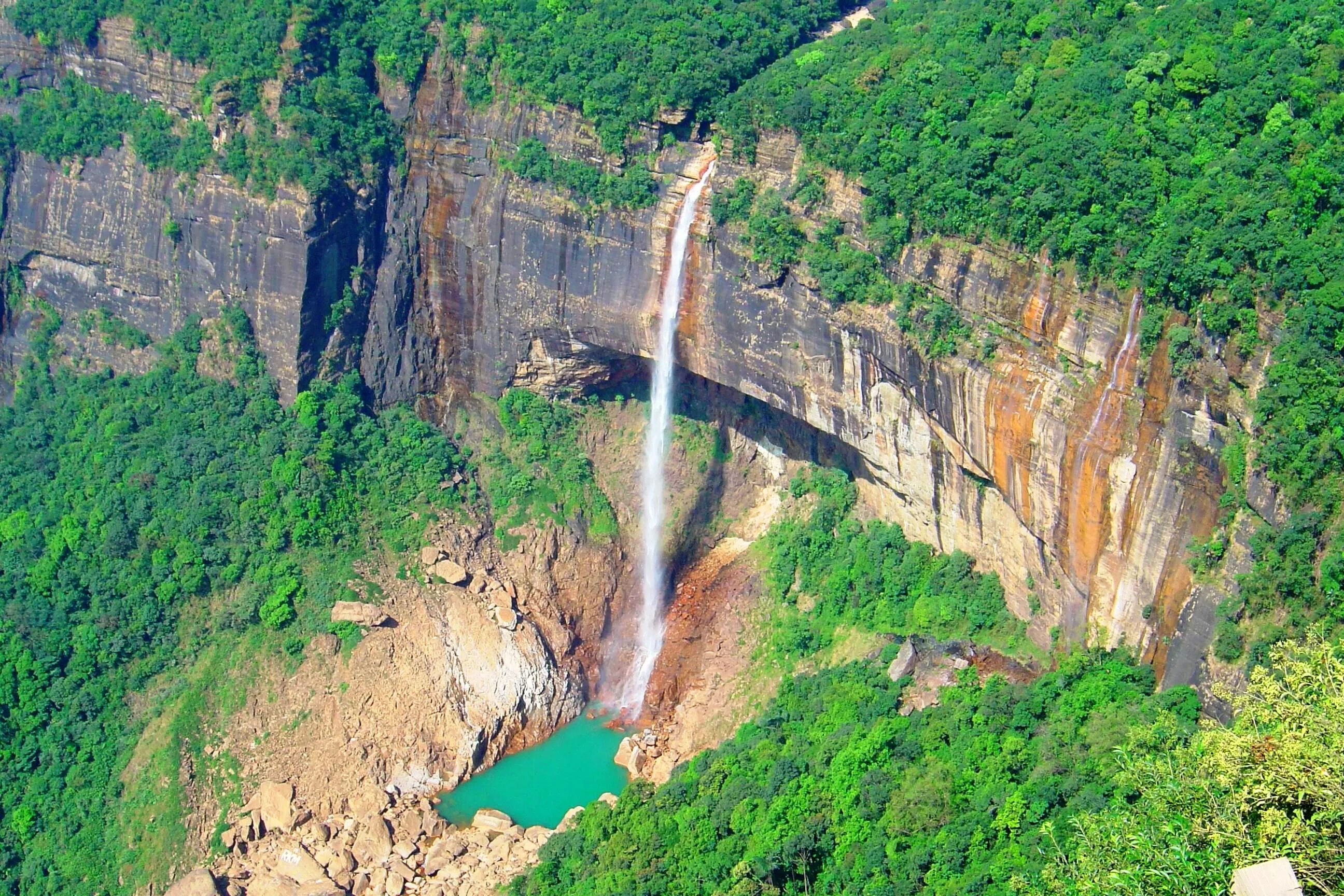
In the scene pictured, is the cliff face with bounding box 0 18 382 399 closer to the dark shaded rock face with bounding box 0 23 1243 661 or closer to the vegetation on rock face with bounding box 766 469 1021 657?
the dark shaded rock face with bounding box 0 23 1243 661

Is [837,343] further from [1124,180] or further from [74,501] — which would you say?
[74,501]

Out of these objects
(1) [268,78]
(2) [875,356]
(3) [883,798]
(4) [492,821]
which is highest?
(1) [268,78]

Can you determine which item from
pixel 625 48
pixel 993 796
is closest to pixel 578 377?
pixel 625 48

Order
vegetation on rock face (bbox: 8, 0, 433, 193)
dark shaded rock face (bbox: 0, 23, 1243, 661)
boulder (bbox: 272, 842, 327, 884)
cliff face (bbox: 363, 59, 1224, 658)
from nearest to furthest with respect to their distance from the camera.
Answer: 1. cliff face (bbox: 363, 59, 1224, 658)
2. dark shaded rock face (bbox: 0, 23, 1243, 661)
3. boulder (bbox: 272, 842, 327, 884)
4. vegetation on rock face (bbox: 8, 0, 433, 193)

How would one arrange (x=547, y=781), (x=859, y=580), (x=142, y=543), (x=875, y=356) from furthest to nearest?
(x=142, y=543)
(x=859, y=580)
(x=547, y=781)
(x=875, y=356)

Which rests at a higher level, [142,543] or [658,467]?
[658,467]

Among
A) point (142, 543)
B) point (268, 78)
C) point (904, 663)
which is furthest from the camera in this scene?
point (268, 78)

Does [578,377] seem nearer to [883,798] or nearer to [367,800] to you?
[367,800]

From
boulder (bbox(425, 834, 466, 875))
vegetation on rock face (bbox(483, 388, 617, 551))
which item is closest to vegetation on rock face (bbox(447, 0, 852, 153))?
vegetation on rock face (bbox(483, 388, 617, 551))
